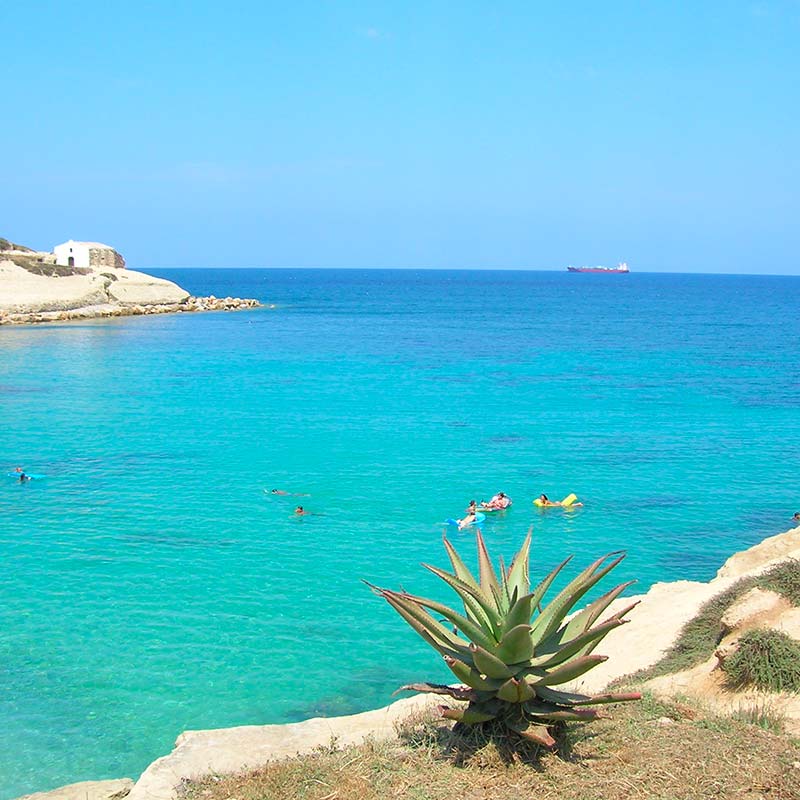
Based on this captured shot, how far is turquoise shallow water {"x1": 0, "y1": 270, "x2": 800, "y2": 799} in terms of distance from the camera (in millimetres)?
13453

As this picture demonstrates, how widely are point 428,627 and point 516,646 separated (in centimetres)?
75

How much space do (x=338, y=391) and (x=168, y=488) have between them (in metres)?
18.3

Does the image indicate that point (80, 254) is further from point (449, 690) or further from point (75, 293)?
point (449, 690)

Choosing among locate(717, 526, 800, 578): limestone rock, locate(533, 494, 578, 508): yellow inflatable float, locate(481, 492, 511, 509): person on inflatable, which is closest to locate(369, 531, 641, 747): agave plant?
locate(717, 526, 800, 578): limestone rock

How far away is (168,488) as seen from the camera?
24781 millimetres

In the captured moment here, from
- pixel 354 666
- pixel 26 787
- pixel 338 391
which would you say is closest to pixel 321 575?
pixel 354 666

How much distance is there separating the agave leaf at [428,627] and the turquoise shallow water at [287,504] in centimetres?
619

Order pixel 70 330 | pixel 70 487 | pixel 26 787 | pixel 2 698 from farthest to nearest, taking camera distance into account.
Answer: pixel 70 330
pixel 70 487
pixel 2 698
pixel 26 787

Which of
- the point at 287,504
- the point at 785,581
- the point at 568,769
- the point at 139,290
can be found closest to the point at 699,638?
the point at 785,581

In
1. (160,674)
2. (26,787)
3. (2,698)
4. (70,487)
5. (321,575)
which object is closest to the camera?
(26,787)

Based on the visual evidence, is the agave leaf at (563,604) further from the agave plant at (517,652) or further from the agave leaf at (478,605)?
the agave leaf at (478,605)

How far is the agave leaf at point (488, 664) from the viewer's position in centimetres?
627

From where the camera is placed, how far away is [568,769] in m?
6.21

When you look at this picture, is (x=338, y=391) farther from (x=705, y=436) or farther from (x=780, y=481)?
(x=780, y=481)
